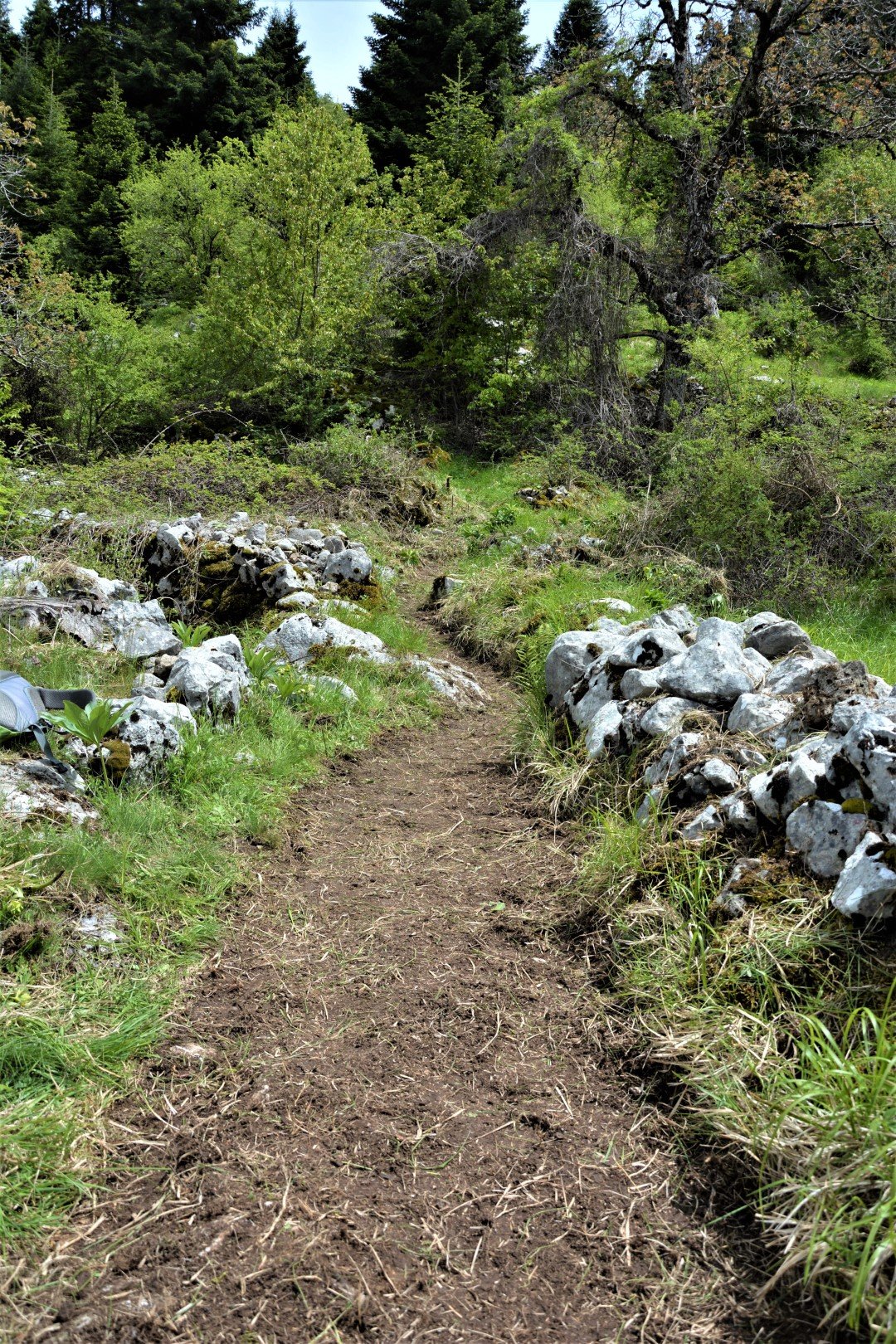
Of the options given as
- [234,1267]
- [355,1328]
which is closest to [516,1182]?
[355,1328]

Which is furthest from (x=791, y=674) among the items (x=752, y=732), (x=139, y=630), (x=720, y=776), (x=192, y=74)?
(x=192, y=74)

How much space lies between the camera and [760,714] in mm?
3586

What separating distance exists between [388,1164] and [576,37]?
2454 centimetres

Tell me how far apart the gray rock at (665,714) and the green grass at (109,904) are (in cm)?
177

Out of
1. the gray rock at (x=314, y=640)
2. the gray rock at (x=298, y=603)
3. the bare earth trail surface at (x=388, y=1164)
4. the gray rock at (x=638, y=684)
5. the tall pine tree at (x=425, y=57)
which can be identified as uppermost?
the tall pine tree at (x=425, y=57)

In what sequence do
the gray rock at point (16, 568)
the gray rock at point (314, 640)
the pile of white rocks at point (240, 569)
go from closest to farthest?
the gray rock at point (314, 640), the gray rock at point (16, 568), the pile of white rocks at point (240, 569)

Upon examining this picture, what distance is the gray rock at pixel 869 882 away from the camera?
2406mm

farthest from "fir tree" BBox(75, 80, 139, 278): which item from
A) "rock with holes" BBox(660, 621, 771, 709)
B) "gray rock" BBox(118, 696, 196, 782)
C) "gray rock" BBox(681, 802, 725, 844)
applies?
"gray rock" BBox(681, 802, 725, 844)

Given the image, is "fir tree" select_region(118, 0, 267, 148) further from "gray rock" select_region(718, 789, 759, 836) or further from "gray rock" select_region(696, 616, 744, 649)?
"gray rock" select_region(718, 789, 759, 836)

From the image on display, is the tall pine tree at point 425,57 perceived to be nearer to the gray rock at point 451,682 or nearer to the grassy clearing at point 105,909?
the gray rock at point 451,682

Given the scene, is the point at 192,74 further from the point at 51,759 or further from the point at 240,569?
the point at 51,759

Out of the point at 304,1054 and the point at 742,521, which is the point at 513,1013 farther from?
the point at 742,521

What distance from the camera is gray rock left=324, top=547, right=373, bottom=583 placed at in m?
7.24

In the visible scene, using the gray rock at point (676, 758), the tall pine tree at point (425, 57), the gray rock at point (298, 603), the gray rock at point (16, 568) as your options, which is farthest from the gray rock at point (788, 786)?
the tall pine tree at point (425, 57)
